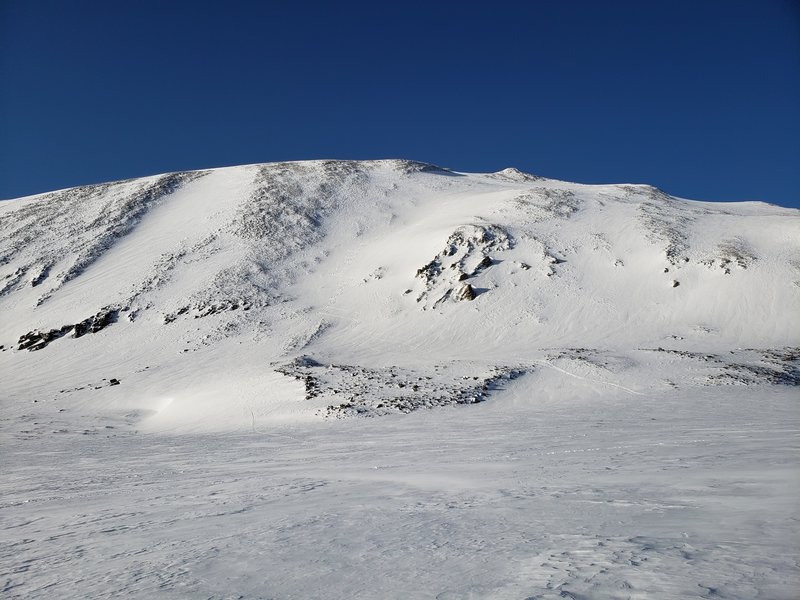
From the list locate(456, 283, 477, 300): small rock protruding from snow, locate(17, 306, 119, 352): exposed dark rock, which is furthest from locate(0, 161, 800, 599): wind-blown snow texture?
locate(456, 283, 477, 300): small rock protruding from snow

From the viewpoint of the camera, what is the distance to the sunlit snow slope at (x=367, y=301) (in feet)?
83.1

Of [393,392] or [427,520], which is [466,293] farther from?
[427,520]

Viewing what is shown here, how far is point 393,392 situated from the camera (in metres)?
23.3

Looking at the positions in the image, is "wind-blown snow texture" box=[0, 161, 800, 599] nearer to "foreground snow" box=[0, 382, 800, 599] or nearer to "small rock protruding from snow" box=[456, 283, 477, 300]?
"foreground snow" box=[0, 382, 800, 599]

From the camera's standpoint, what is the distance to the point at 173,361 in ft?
109

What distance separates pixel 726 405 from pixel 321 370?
19.5 metres

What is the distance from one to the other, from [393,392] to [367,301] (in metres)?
18.2

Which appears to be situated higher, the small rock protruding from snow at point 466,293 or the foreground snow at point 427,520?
the small rock protruding from snow at point 466,293

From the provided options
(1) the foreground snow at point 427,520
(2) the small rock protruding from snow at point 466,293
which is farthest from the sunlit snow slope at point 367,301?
(1) the foreground snow at point 427,520

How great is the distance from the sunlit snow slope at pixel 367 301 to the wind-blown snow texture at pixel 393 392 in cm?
29

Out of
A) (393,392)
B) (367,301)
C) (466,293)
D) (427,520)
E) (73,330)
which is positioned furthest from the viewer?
(367,301)

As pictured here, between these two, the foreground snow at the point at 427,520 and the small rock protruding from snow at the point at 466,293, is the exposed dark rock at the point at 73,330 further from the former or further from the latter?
the small rock protruding from snow at the point at 466,293

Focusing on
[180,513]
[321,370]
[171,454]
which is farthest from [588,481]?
[321,370]

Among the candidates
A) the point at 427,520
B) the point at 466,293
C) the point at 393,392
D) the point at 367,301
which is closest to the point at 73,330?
the point at 367,301
